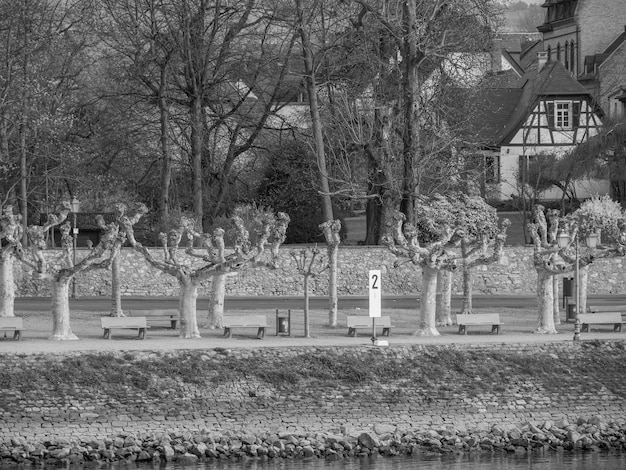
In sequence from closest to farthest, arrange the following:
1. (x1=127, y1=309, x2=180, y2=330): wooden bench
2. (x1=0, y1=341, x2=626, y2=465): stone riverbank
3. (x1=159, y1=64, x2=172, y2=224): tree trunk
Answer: (x1=0, y1=341, x2=626, y2=465): stone riverbank, (x1=127, y1=309, x2=180, y2=330): wooden bench, (x1=159, y1=64, x2=172, y2=224): tree trunk

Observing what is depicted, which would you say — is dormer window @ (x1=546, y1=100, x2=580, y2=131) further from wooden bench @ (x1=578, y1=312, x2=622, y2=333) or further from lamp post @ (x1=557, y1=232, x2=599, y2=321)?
wooden bench @ (x1=578, y1=312, x2=622, y2=333)

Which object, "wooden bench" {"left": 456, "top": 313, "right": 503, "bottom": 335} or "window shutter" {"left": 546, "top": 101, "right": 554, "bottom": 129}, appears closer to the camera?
"wooden bench" {"left": 456, "top": 313, "right": 503, "bottom": 335}

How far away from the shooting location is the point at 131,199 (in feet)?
220

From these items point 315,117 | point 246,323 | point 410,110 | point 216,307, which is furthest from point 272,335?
point 315,117

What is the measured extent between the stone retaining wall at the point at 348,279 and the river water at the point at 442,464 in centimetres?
2199

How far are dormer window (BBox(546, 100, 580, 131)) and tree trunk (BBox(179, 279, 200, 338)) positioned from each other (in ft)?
160

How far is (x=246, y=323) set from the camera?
38.4 meters

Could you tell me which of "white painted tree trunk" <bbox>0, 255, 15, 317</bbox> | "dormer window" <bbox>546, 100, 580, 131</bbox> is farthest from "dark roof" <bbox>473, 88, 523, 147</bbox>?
"white painted tree trunk" <bbox>0, 255, 15, 317</bbox>

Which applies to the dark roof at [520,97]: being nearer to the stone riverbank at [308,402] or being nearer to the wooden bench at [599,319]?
the wooden bench at [599,319]

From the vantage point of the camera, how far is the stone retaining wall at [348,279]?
177 feet

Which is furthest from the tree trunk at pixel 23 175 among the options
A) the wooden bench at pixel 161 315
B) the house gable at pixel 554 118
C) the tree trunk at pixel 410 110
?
the house gable at pixel 554 118

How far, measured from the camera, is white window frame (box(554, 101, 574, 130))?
8400cm

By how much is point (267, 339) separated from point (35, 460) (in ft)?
28.2

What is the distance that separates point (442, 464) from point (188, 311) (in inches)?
355
